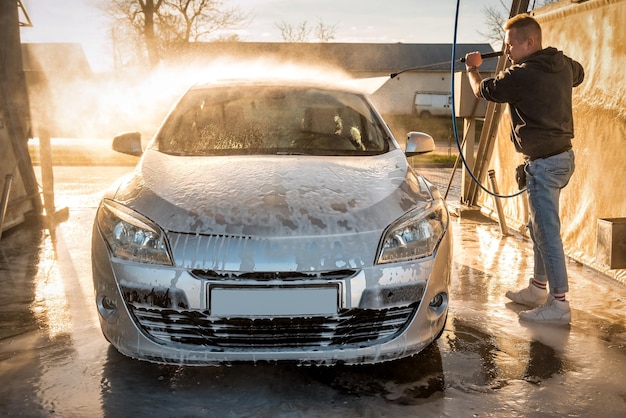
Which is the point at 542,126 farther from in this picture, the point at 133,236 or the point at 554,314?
the point at 133,236

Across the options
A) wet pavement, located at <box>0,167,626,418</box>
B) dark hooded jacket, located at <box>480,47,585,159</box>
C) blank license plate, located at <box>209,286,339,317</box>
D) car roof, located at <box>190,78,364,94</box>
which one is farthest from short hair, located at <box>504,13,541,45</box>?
blank license plate, located at <box>209,286,339,317</box>

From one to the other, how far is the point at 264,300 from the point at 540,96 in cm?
228

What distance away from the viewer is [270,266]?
9.57 ft

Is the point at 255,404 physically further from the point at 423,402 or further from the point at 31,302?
the point at 31,302

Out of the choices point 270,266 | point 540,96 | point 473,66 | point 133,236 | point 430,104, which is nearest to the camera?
point 270,266

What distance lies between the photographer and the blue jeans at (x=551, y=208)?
432cm

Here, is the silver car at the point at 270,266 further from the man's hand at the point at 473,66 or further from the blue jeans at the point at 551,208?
the man's hand at the point at 473,66

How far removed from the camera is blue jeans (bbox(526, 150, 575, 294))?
4.32 metres

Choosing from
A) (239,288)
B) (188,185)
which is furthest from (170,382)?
(188,185)

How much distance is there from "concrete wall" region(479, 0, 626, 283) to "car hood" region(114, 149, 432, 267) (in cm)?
232

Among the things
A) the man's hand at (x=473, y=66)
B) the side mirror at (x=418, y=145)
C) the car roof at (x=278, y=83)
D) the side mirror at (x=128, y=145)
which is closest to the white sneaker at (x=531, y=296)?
the side mirror at (x=418, y=145)

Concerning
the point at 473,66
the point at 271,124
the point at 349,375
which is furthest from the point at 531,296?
the point at 271,124

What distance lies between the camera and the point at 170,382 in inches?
131

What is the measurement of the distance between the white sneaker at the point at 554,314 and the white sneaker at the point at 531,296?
1.01 ft
